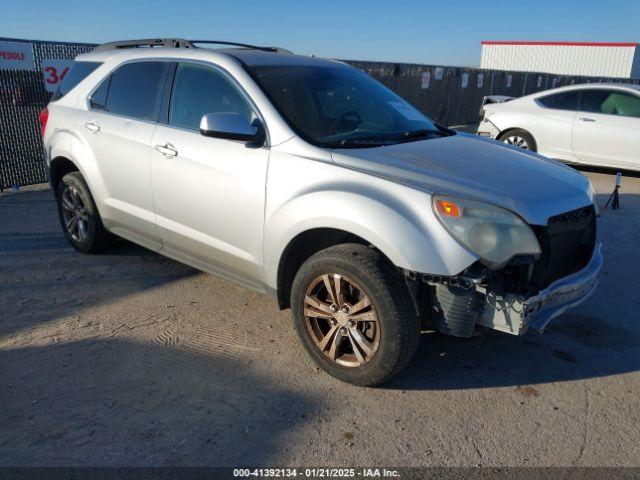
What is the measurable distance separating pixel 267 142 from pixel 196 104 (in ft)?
2.74

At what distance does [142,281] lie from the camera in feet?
15.5

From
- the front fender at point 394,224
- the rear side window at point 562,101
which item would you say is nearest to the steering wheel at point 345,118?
the front fender at point 394,224

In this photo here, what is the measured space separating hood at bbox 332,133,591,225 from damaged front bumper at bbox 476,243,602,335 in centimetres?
40

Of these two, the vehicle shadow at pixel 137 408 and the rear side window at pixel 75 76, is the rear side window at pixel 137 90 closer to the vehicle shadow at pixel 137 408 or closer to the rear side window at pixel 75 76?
the rear side window at pixel 75 76

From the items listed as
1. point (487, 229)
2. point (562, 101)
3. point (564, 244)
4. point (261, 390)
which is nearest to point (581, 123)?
point (562, 101)

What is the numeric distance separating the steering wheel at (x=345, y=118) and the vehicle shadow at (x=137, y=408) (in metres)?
1.64

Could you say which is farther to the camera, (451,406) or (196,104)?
(196,104)

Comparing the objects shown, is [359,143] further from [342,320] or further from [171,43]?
[171,43]

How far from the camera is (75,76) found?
16.7 feet

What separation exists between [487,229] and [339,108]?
165 cm

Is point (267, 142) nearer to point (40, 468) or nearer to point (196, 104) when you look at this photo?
point (196, 104)

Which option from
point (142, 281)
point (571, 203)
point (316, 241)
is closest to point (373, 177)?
point (316, 241)

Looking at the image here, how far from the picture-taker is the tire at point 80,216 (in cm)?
490

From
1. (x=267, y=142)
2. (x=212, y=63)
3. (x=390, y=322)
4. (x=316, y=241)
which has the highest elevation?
(x=212, y=63)
